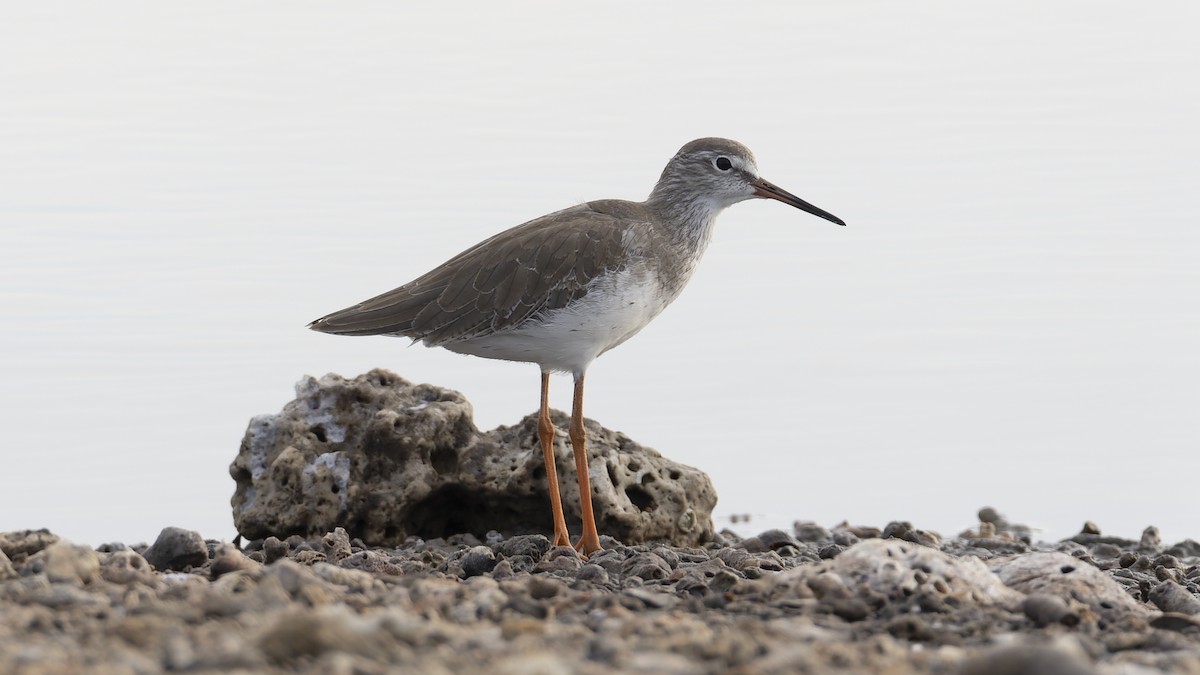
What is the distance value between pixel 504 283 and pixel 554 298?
0.38 metres

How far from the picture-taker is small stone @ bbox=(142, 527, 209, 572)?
851 centimetres

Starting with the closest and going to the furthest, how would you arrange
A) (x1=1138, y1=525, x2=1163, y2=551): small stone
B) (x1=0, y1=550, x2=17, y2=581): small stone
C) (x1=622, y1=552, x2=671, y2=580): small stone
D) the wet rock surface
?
1. the wet rock surface
2. (x1=0, y1=550, x2=17, y2=581): small stone
3. (x1=622, y1=552, x2=671, y2=580): small stone
4. (x1=1138, y1=525, x2=1163, y2=551): small stone

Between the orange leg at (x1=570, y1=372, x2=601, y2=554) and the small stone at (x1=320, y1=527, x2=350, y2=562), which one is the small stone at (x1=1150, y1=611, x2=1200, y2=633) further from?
the small stone at (x1=320, y1=527, x2=350, y2=562)

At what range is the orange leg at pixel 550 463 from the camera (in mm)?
9695

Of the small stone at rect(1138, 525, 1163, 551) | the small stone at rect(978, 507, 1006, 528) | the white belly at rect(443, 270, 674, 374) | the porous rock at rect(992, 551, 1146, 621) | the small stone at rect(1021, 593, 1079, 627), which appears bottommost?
the small stone at rect(1021, 593, 1079, 627)

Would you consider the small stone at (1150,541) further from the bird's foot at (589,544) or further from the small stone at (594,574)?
the small stone at (594,574)

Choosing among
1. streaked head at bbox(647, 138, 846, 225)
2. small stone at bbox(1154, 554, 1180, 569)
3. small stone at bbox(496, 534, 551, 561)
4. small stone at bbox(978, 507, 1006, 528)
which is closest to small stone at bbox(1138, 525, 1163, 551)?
small stone at bbox(978, 507, 1006, 528)

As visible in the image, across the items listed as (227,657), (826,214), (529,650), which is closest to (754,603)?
(529,650)

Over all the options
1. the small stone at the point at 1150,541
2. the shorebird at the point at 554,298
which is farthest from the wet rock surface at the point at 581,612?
the small stone at the point at 1150,541

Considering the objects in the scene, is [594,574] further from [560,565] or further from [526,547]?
[526,547]

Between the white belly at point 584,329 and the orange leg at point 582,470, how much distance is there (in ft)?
0.77

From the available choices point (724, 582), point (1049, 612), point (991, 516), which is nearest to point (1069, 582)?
point (1049, 612)

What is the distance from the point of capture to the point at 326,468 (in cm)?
1012

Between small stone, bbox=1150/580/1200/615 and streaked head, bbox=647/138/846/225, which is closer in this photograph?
small stone, bbox=1150/580/1200/615
